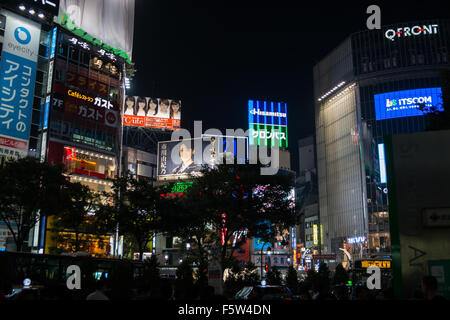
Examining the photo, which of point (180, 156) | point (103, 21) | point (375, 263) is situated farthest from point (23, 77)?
point (180, 156)

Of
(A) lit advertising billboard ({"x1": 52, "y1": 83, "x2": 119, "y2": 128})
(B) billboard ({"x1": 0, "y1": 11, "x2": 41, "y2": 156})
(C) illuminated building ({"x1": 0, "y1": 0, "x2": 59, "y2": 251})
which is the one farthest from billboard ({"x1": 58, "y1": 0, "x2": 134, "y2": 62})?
(A) lit advertising billboard ({"x1": 52, "y1": 83, "x2": 119, "y2": 128})

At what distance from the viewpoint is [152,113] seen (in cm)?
9181

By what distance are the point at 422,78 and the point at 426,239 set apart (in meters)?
109

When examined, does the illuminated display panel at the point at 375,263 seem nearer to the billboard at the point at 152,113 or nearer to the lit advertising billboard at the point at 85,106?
the lit advertising billboard at the point at 85,106

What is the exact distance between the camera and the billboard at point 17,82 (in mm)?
49312

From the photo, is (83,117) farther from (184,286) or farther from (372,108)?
(372,108)

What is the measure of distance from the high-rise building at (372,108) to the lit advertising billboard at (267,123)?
1842 cm

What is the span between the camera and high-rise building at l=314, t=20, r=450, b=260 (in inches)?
4173


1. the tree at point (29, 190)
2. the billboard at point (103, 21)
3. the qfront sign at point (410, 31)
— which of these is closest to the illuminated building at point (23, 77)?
the billboard at point (103, 21)

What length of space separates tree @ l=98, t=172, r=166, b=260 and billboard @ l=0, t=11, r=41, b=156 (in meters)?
14.5

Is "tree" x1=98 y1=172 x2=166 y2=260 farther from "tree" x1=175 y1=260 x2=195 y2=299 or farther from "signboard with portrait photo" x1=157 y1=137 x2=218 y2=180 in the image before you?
"signboard with portrait photo" x1=157 y1=137 x2=218 y2=180

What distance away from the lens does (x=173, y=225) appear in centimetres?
4331
